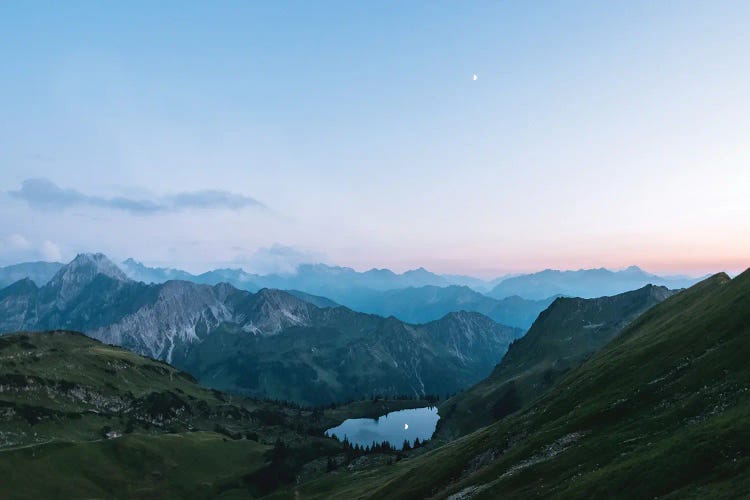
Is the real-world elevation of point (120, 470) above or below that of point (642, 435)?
below

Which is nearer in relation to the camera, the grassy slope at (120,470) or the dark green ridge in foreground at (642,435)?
the dark green ridge in foreground at (642,435)

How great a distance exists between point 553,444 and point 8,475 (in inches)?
5917

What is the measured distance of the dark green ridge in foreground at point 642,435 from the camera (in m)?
41.8

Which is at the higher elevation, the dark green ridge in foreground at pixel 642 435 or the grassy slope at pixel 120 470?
the dark green ridge in foreground at pixel 642 435

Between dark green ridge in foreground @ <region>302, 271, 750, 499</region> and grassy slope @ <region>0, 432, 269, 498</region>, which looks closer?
dark green ridge in foreground @ <region>302, 271, 750, 499</region>

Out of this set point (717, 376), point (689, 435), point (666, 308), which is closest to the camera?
point (689, 435)

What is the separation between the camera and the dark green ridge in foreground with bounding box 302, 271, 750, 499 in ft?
137

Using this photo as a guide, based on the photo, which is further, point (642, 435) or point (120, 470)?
point (120, 470)

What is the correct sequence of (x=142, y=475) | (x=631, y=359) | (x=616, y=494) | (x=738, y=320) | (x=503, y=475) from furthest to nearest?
(x=142, y=475) < (x=631, y=359) < (x=738, y=320) < (x=503, y=475) < (x=616, y=494)

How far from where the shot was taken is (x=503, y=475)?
64688 mm

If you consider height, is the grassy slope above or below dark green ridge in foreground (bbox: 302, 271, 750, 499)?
below

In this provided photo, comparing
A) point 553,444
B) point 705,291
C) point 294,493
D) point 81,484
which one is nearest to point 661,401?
point 553,444

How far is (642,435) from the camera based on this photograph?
177ft

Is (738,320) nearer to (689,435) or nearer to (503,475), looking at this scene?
(689,435)
